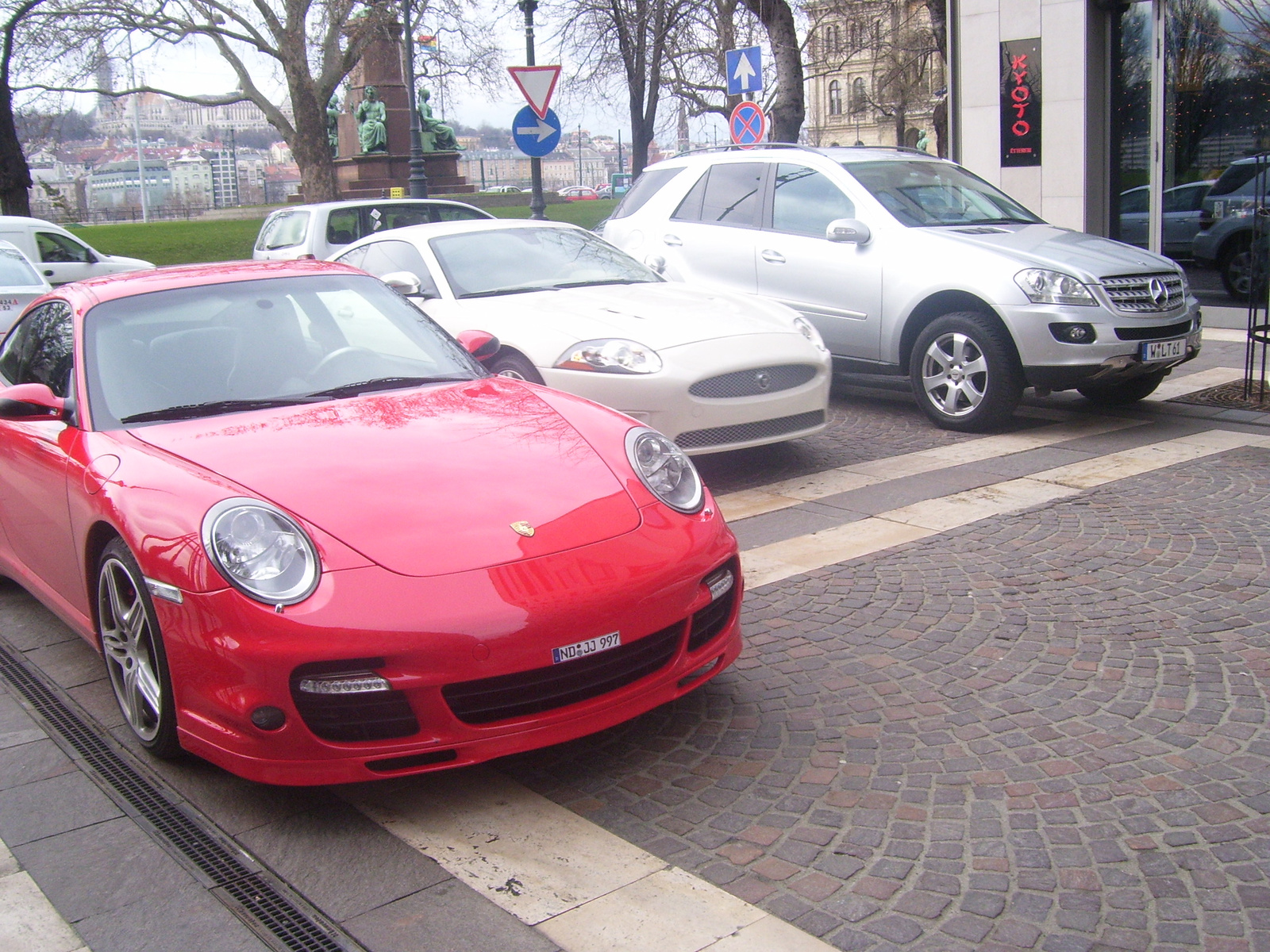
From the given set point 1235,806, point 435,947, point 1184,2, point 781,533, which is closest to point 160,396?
point 435,947

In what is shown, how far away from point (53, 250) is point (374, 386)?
52.1 feet

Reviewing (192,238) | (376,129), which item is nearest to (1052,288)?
(376,129)

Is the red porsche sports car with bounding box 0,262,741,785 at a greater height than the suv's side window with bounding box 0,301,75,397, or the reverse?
the suv's side window with bounding box 0,301,75,397

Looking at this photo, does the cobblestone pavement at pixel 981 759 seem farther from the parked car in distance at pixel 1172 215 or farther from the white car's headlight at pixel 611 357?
the parked car in distance at pixel 1172 215

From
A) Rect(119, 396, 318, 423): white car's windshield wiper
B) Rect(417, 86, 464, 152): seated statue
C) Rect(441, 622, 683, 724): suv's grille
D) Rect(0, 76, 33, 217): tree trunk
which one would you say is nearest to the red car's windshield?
Rect(119, 396, 318, 423): white car's windshield wiper

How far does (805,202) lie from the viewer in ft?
29.0

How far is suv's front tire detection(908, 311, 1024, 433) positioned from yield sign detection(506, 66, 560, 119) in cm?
857

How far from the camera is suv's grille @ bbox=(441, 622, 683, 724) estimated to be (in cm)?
310

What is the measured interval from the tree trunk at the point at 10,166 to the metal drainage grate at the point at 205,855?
1041 inches

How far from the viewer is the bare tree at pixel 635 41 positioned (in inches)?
970

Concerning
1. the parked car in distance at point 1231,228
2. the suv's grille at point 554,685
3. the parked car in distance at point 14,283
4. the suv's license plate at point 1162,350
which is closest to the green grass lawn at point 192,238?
the parked car in distance at point 14,283

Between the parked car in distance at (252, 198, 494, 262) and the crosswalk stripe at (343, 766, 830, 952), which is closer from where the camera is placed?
the crosswalk stripe at (343, 766, 830, 952)

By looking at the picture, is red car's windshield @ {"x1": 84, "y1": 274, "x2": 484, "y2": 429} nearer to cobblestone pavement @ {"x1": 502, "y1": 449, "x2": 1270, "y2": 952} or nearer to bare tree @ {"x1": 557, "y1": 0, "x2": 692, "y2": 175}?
→ cobblestone pavement @ {"x1": 502, "y1": 449, "x2": 1270, "y2": 952}

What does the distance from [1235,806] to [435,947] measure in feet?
6.52
